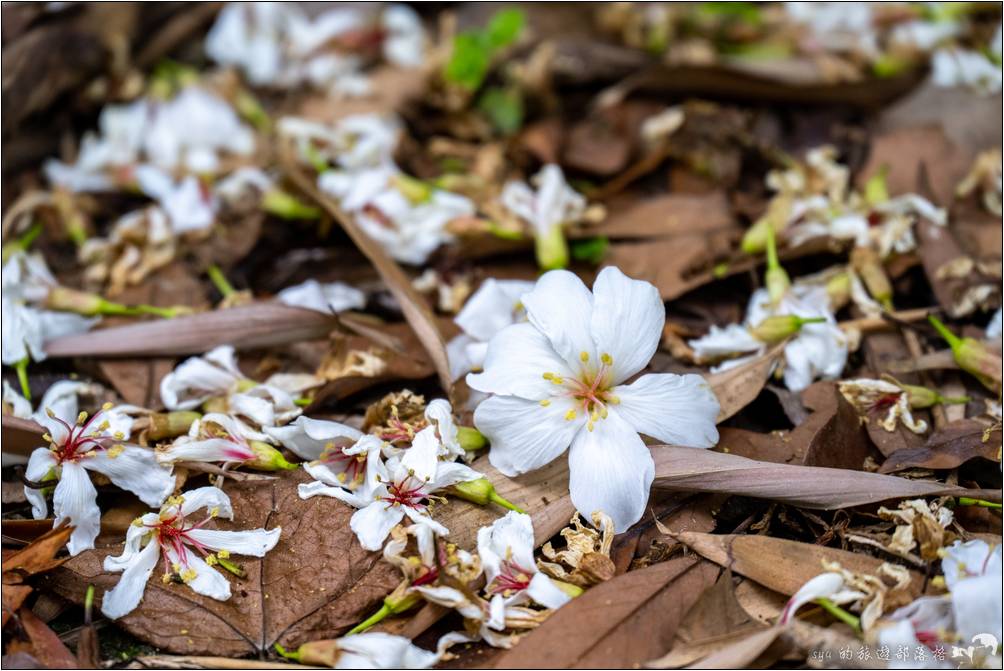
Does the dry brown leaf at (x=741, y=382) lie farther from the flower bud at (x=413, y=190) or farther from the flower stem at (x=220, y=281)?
the flower stem at (x=220, y=281)

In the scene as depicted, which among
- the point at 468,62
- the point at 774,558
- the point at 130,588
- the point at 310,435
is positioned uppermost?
the point at 468,62

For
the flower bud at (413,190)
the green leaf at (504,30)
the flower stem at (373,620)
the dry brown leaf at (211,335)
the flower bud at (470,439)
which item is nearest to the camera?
the flower stem at (373,620)

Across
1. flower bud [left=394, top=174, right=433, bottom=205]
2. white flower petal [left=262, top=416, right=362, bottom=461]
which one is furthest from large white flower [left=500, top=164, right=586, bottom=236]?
white flower petal [left=262, top=416, right=362, bottom=461]

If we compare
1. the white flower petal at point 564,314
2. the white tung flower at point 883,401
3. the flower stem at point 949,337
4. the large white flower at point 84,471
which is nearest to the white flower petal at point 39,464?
the large white flower at point 84,471

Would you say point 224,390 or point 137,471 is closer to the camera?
point 137,471

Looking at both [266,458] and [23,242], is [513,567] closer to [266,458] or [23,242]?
[266,458]

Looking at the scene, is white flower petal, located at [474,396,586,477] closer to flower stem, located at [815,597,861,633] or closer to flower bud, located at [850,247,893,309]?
flower stem, located at [815,597,861,633]

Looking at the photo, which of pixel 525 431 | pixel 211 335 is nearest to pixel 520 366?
pixel 525 431
